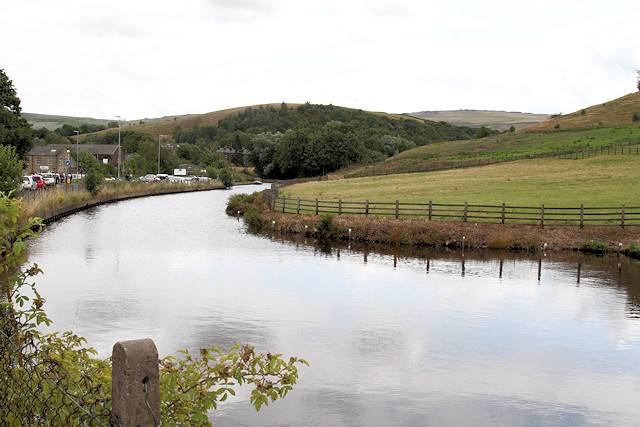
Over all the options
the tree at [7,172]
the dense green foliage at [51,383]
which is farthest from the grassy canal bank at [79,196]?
the dense green foliage at [51,383]

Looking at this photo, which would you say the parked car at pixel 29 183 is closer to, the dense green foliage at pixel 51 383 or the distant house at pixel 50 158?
the dense green foliage at pixel 51 383

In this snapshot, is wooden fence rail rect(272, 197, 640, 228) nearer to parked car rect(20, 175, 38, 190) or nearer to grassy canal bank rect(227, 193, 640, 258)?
grassy canal bank rect(227, 193, 640, 258)

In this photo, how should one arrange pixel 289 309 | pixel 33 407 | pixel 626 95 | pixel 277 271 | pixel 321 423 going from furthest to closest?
pixel 626 95, pixel 277 271, pixel 289 309, pixel 321 423, pixel 33 407

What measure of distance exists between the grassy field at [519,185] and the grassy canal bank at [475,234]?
32.3 feet

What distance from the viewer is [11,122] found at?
67.8m

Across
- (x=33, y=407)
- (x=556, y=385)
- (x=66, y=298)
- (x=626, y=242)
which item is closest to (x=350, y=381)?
(x=556, y=385)

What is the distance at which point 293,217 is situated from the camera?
4575cm

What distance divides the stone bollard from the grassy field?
156ft

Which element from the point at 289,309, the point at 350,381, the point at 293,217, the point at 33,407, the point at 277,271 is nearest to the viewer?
the point at 33,407

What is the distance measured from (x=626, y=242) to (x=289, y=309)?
24.6m

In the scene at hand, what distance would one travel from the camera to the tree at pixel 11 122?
2625 inches

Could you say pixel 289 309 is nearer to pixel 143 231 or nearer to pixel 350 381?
pixel 350 381

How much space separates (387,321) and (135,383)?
1555 centimetres

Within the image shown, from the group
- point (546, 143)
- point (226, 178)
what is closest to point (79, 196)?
point (226, 178)
